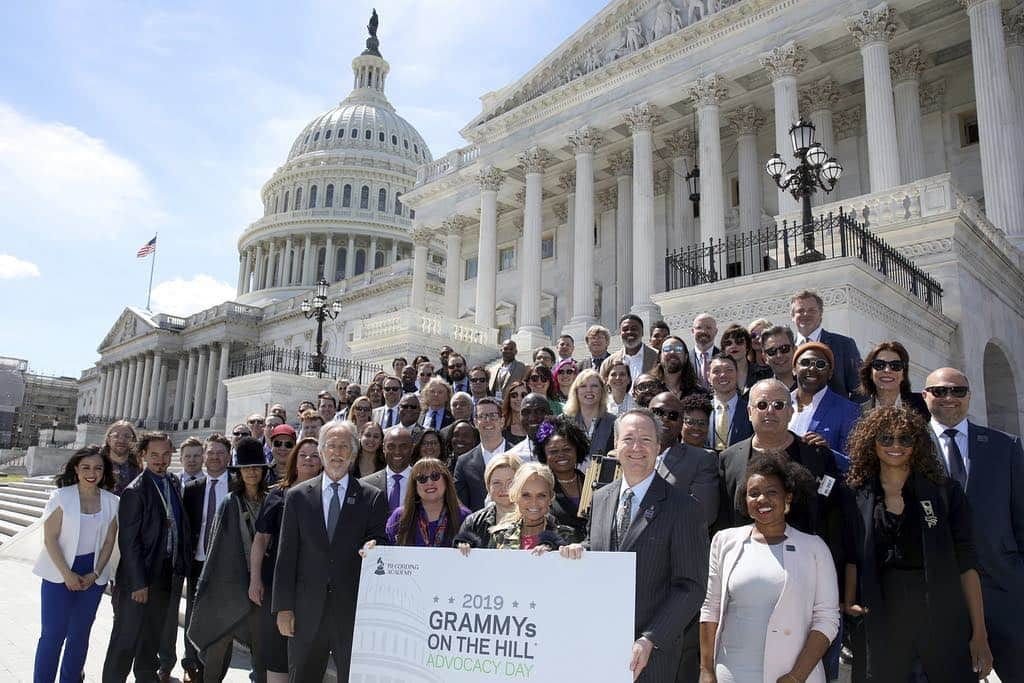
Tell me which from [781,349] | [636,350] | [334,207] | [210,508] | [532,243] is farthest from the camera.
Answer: [334,207]

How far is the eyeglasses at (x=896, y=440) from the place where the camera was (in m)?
4.72

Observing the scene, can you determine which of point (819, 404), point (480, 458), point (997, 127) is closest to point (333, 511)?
point (480, 458)

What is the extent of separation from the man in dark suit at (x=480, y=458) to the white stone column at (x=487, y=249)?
1023 inches

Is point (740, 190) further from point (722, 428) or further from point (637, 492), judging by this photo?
point (637, 492)

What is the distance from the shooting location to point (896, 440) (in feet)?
15.5

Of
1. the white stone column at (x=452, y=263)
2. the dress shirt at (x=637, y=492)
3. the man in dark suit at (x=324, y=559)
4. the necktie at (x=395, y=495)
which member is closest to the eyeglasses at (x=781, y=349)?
the dress shirt at (x=637, y=492)

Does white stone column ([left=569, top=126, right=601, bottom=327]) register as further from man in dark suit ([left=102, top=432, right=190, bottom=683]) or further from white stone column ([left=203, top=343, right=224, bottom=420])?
white stone column ([left=203, top=343, right=224, bottom=420])

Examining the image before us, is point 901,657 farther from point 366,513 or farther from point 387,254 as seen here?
point 387,254

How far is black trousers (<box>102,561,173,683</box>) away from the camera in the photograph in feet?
23.3

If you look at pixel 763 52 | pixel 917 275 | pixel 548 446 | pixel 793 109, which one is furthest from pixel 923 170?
pixel 548 446

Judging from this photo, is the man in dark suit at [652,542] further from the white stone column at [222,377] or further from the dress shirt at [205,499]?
the white stone column at [222,377]

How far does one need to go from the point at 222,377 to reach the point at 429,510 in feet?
256

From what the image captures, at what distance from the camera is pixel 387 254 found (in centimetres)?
10406

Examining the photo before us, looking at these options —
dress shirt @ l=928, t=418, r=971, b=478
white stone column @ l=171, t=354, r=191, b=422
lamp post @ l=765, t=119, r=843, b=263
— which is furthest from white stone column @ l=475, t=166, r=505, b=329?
white stone column @ l=171, t=354, r=191, b=422
